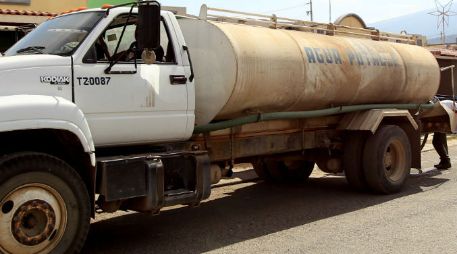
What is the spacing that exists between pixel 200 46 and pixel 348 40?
9.55 ft

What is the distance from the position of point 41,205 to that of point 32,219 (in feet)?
0.43

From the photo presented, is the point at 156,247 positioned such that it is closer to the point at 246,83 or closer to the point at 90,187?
the point at 90,187

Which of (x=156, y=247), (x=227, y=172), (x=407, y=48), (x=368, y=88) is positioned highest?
(x=407, y=48)

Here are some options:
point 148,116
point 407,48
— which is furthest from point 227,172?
point 407,48

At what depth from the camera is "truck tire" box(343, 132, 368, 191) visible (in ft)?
28.0

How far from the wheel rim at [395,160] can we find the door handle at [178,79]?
4070mm

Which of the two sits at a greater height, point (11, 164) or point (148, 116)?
point (148, 116)

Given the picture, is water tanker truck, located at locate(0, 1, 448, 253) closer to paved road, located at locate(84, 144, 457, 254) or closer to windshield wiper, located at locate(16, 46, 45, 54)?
windshield wiper, located at locate(16, 46, 45, 54)

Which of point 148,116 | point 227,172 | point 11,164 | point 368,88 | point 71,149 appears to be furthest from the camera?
point 368,88

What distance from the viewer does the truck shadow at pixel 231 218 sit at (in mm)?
6012

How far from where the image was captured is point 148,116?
570cm

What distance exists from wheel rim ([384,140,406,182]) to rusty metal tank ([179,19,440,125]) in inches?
28.9

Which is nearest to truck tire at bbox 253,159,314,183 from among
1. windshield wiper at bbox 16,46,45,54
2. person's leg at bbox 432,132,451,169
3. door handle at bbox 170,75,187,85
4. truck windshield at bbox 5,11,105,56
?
person's leg at bbox 432,132,451,169

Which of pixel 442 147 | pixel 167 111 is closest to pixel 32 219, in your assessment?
pixel 167 111
